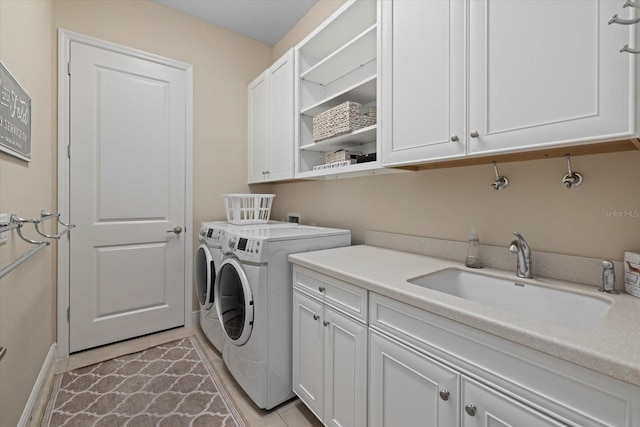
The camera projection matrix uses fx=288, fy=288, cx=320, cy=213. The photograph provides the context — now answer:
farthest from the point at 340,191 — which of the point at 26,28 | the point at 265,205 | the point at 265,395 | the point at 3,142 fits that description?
the point at 26,28

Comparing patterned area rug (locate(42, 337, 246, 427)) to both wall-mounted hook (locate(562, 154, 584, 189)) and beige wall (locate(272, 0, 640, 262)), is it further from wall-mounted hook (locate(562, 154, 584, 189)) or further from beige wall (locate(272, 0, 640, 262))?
wall-mounted hook (locate(562, 154, 584, 189))

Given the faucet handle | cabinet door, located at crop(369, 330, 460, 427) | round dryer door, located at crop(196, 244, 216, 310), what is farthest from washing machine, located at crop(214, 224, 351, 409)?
the faucet handle

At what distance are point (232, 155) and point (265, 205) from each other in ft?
2.11

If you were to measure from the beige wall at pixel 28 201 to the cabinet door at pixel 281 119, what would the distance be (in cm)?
148

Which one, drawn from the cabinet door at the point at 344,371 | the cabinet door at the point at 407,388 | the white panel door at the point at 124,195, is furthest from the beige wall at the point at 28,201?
the cabinet door at the point at 407,388

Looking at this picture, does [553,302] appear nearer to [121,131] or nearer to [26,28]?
[26,28]

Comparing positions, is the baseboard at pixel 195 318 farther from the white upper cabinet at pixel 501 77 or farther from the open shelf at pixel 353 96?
the white upper cabinet at pixel 501 77

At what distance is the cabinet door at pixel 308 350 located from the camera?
1.41 meters

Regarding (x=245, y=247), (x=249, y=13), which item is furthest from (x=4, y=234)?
(x=249, y=13)

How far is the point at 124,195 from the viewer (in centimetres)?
239

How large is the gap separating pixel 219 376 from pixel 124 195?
1.62m

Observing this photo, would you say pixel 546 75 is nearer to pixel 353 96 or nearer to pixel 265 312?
pixel 353 96

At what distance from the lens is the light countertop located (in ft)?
1.97

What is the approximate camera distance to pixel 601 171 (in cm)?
107
